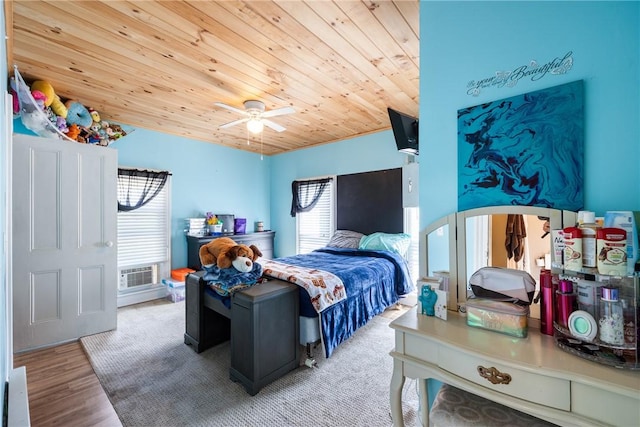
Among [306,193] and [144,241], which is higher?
[306,193]

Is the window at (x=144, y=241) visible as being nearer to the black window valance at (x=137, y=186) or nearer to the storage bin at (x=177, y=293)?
the black window valance at (x=137, y=186)

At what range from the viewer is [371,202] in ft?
13.7

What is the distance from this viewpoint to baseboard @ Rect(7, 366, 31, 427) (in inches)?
60.5

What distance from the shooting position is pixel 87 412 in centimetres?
177

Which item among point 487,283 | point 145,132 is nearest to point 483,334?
point 487,283

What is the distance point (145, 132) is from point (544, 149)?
4645 mm

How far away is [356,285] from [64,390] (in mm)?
2410

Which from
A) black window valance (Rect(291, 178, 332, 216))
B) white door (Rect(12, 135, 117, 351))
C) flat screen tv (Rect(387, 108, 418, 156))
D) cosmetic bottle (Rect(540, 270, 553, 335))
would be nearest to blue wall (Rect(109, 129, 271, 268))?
black window valance (Rect(291, 178, 332, 216))

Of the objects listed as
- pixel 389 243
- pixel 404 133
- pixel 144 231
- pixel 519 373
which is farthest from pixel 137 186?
pixel 519 373

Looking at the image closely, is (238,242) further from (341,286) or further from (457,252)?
(457,252)

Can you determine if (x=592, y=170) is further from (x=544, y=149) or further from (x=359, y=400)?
(x=359, y=400)

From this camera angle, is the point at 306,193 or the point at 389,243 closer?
the point at 389,243

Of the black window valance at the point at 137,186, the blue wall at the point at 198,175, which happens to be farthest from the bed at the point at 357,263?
the black window valance at the point at 137,186

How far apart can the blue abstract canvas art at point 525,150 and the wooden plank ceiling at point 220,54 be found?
998 mm
